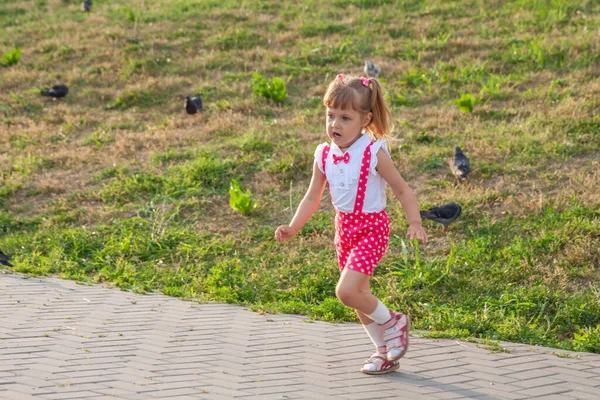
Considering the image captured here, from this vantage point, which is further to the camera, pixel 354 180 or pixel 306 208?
pixel 306 208

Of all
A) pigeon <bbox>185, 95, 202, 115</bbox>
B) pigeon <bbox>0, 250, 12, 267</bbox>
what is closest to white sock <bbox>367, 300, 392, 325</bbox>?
pigeon <bbox>0, 250, 12, 267</bbox>

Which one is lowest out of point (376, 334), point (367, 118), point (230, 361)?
point (230, 361)

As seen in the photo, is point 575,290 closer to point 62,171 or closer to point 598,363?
point 598,363

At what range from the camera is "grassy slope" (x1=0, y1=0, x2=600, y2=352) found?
6.79m

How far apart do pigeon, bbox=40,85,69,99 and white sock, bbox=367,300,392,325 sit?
9521mm

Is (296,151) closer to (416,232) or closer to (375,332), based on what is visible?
(375,332)

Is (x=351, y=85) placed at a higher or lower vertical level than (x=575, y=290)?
higher

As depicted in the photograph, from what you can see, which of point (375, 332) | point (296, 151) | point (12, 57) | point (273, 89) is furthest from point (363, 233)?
point (12, 57)

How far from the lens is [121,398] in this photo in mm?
4469

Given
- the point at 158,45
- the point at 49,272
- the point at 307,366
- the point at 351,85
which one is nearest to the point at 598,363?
the point at 307,366

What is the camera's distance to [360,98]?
470cm

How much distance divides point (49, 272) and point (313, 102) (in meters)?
5.38

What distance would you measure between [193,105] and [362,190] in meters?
7.42

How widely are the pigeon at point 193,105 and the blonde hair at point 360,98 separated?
7249 millimetres
